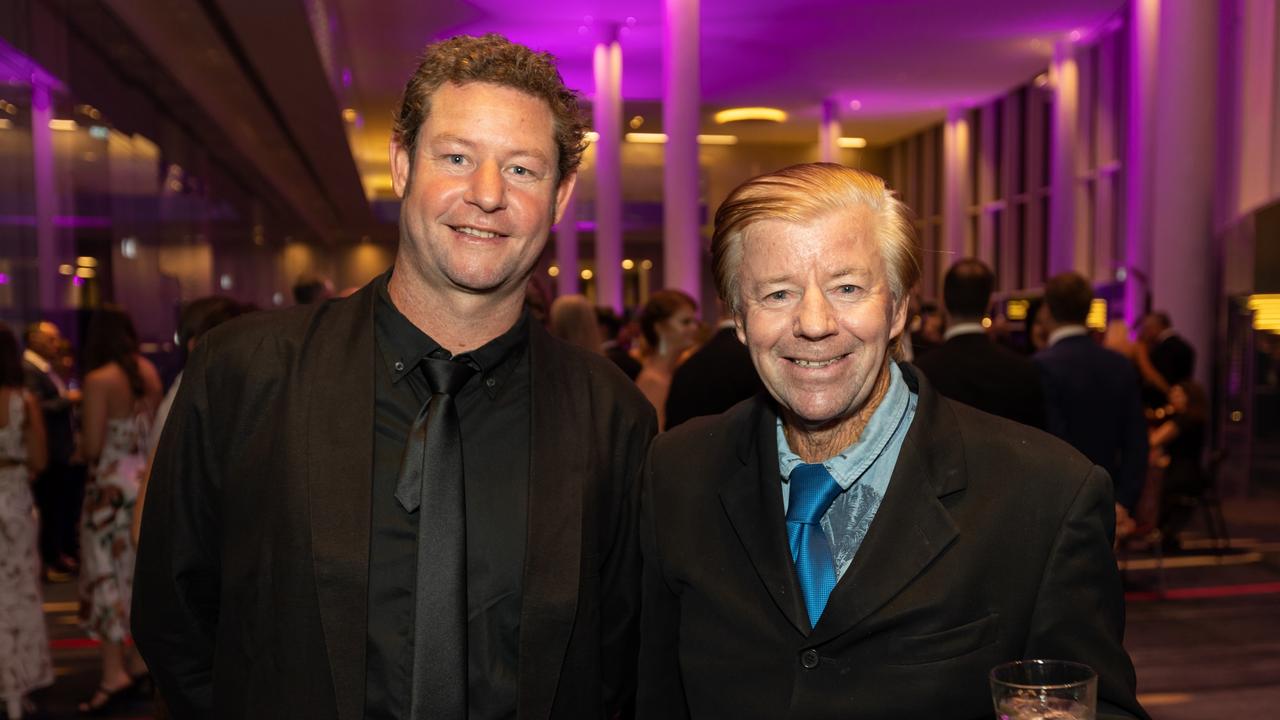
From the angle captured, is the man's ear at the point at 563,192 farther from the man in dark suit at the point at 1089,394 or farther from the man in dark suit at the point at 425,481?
the man in dark suit at the point at 1089,394

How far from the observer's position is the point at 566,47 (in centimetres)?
1642

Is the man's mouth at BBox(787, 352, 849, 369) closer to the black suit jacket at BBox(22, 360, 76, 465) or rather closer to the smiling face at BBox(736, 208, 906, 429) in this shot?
the smiling face at BBox(736, 208, 906, 429)

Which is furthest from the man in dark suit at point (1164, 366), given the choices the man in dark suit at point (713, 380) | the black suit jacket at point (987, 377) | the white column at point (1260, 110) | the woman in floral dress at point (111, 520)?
the woman in floral dress at point (111, 520)

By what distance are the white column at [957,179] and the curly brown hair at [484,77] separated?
2047cm

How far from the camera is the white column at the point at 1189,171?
9.56 m

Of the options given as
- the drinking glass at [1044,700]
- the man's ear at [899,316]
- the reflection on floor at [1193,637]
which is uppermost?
the man's ear at [899,316]

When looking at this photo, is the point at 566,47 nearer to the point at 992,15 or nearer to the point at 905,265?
the point at 992,15

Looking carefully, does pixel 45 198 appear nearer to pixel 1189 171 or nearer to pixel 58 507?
pixel 58 507

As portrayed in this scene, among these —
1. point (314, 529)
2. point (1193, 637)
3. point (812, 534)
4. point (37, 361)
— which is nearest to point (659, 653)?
point (812, 534)

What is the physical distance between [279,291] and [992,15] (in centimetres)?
1641

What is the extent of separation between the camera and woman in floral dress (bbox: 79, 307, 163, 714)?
4844mm

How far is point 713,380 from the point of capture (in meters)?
4.29

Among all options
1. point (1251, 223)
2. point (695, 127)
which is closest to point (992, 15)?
point (695, 127)

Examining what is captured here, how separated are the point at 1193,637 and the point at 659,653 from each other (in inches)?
201
